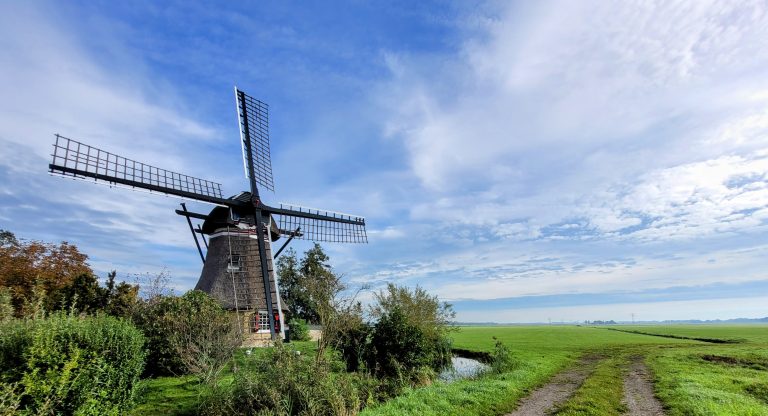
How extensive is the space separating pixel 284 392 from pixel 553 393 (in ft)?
30.7

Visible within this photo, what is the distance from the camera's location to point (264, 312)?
27516mm

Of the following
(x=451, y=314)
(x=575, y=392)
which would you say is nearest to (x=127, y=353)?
(x=575, y=392)

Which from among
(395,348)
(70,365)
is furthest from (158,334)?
(395,348)

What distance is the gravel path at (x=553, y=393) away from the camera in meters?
11.7

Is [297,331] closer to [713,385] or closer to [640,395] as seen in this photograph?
[640,395]

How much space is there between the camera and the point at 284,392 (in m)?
10.6

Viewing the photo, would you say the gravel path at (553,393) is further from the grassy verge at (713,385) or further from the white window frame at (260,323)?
the white window frame at (260,323)

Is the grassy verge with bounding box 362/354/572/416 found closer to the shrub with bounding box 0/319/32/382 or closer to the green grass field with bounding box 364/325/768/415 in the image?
the green grass field with bounding box 364/325/768/415

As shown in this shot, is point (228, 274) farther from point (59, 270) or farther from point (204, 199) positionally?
point (59, 270)

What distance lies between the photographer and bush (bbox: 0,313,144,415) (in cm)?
890

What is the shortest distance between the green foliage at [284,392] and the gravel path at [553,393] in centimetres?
504

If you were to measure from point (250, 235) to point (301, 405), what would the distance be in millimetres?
18206

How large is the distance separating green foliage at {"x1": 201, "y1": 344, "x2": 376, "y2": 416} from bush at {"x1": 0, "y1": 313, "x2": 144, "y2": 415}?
2455mm

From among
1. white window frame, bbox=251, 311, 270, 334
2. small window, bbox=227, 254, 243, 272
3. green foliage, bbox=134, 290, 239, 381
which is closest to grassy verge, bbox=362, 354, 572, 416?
green foliage, bbox=134, 290, 239, 381
